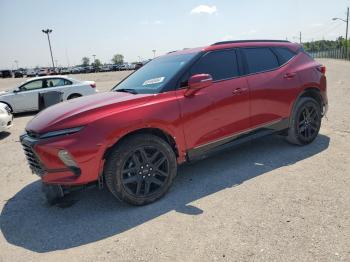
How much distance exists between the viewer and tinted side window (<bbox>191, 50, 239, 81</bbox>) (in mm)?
4695

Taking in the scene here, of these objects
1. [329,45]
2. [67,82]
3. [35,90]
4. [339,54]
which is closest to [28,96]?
[35,90]

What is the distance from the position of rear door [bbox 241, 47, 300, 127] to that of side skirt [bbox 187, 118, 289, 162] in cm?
8

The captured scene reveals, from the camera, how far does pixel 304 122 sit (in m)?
5.88

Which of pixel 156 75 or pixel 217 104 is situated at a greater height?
pixel 156 75

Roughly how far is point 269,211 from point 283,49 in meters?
3.18

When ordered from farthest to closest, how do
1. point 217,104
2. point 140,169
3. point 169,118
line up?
point 217,104, point 169,118, point 140,169

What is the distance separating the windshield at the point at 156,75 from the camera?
452 centimetres

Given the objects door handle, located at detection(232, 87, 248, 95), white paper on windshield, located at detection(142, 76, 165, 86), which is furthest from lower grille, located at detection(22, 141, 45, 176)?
door handle, located at detection(232, 87, 248, 95)

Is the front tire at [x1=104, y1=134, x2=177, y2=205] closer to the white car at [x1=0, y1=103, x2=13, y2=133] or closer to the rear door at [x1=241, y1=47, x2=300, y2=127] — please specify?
the rear door at [x1=241, y1=47, x2=300, y2=127]

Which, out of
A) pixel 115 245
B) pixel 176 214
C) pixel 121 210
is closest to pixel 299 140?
pixel 176 214

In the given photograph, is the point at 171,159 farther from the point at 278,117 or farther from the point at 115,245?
the point at 278,117

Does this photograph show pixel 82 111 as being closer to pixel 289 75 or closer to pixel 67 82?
pixel 289 75

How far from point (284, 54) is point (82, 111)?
3.61m

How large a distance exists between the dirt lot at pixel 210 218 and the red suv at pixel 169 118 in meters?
0.37
